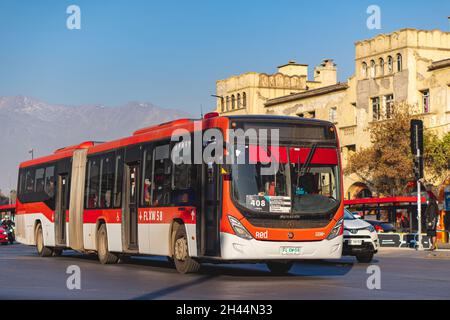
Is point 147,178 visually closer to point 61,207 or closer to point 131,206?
point 131,206

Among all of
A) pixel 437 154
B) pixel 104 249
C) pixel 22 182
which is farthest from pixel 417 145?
pixel 437 154

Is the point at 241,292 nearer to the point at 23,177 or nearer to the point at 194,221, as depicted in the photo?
the point at 194,221

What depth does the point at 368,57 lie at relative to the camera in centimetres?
7362

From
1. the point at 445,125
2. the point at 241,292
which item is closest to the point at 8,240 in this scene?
the point at 445,125

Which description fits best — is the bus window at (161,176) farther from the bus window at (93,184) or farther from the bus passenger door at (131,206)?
the bus window at (93,184)

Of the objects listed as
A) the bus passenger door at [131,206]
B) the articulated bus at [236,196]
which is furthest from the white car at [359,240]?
the bus passenger door at [131,206]

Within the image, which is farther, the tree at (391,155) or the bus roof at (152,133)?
the tree at (391,155)

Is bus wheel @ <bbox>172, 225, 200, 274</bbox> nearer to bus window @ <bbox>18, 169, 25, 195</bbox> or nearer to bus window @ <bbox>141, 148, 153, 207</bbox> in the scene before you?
bus window @ <bbox>141, 148, 153, 207</bbox>

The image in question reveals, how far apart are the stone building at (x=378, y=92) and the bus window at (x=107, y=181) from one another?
139ft

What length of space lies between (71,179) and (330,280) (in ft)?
41.9

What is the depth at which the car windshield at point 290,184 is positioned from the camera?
2034 centimetres

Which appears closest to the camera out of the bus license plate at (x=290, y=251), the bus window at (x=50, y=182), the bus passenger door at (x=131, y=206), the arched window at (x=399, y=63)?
the bus license plate at (x=290, y=251)

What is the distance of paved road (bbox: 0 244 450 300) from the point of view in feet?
54.2

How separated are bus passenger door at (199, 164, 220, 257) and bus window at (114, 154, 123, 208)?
18.7 ft
